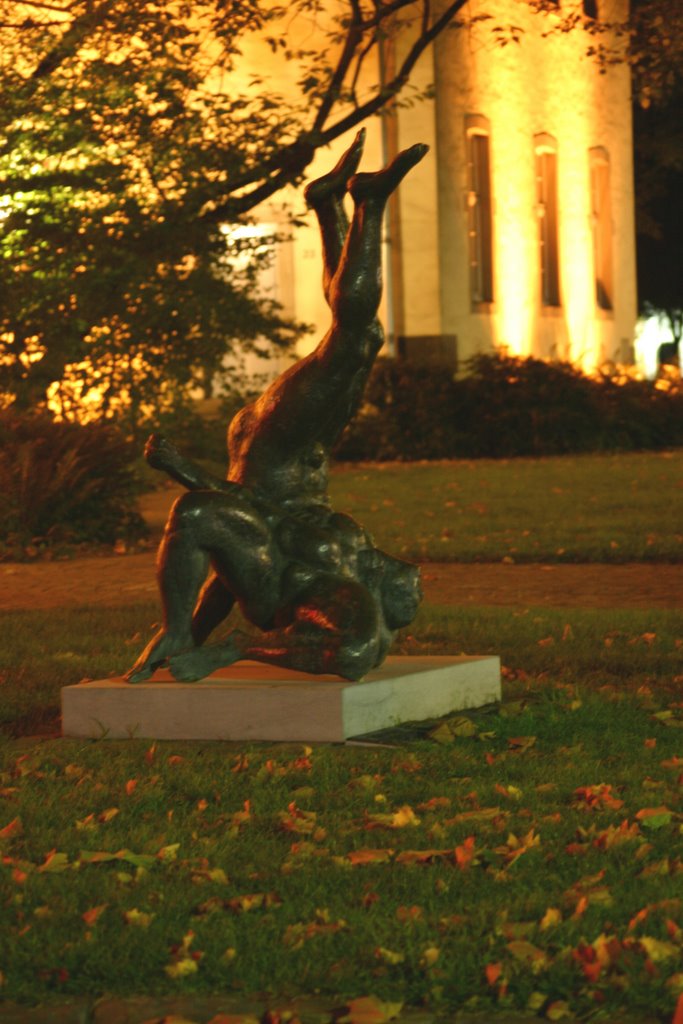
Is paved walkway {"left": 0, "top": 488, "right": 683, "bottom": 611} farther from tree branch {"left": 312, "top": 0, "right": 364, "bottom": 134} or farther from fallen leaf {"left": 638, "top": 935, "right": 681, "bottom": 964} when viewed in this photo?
fallen leaf {"left": 638, "top": 935, "right": 681, "bottom": 964}

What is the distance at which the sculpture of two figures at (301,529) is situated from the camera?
7293 millimetres

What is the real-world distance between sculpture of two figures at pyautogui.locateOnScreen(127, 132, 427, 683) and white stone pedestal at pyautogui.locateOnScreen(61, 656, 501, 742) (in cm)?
11

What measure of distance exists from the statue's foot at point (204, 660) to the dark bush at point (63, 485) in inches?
338

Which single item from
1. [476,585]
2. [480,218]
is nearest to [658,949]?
[476,585]

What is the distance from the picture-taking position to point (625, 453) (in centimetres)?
2791

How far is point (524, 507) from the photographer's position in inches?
720

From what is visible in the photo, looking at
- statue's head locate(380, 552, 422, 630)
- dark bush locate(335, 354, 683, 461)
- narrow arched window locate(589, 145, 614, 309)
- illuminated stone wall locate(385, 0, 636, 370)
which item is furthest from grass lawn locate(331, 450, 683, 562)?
narrow arched window locate(589, 145, 614, 309)

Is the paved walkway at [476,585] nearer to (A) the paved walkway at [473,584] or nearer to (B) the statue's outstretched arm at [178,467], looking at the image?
(A) the paved walkway at [473,584]

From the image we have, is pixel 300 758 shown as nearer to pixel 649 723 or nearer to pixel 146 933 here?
pixel 649 723

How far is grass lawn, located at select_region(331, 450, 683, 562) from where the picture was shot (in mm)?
14898

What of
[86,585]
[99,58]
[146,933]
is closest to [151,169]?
[99,58]

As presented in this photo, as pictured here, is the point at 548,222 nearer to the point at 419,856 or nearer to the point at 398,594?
the point at 398,594

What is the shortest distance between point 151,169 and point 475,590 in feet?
23.1

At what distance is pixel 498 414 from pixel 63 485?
40.6 feet
